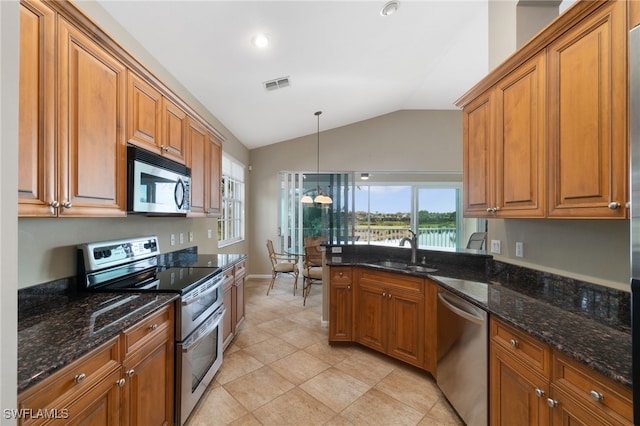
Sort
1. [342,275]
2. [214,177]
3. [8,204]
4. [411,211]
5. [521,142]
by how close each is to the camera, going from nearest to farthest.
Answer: [8,204], [521,142], [342,275], [214,177], [411,211]

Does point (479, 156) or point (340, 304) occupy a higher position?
point (479, 156)

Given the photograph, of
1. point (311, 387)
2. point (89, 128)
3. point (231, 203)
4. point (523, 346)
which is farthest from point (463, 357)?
point (231, 203)

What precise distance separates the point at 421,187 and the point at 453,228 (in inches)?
54.0

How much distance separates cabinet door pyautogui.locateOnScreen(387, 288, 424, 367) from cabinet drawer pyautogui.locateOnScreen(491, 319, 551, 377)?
0.80 m

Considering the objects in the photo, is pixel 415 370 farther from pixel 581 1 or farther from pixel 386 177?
pixel 386 177

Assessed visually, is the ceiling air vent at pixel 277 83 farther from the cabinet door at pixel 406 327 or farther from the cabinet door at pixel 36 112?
the cabinet door at pixel 406 327

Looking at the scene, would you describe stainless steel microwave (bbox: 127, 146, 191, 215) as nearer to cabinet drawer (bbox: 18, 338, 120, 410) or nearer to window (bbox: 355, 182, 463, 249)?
cabinet drawer (bbox: 18, 338, 120, 410)

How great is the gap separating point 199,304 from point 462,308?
185 centimetres

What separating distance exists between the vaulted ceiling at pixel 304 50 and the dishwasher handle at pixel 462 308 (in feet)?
8.07

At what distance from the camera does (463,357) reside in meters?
1.74

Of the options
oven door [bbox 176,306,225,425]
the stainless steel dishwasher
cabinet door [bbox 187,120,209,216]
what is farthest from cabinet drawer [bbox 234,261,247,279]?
the stainless steel dishwasher

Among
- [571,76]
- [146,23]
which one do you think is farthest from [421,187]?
[146,23]

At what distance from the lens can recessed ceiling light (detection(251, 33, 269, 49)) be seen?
7.61ft

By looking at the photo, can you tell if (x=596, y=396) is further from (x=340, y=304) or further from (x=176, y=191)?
(x=176, y=191)
